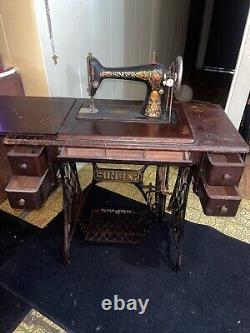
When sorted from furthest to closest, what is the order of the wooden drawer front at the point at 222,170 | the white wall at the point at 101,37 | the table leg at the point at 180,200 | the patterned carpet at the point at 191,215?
1. the patterned carpet at the point at 191,215
2. the white wall at the point at 101,37
3. the table leg at the point at 180,200
4. the wooden drawer front at the point at 222,170

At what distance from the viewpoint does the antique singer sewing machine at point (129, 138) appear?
38.0 inches

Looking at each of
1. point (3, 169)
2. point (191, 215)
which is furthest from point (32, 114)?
point (191, 215)

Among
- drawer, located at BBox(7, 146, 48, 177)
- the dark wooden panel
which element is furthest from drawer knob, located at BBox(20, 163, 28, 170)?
the dark wooden panel

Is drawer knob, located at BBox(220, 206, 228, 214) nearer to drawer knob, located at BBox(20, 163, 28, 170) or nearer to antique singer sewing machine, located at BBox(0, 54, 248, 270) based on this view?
antique singer sewing machine, located at BBox(0, 54, 248, 270)

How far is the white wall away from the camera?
1.49 meters

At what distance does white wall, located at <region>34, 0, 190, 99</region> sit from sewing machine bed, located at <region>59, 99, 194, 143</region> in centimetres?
49

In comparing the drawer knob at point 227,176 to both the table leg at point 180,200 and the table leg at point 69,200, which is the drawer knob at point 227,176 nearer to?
the table leg at point 180,200

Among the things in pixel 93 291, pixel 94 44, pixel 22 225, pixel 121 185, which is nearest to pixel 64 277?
pixel 93 291

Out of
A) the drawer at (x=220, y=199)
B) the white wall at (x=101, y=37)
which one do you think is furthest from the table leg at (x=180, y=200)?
the white wall at (x=101, y=37)

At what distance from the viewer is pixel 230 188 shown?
1.06 metres

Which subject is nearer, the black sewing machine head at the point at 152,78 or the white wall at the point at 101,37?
the black sewing machine head at the point at 152,78

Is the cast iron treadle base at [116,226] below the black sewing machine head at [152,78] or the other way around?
below

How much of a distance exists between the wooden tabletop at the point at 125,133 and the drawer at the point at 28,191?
0.57 feet

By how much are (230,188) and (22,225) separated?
1204 millimetres
